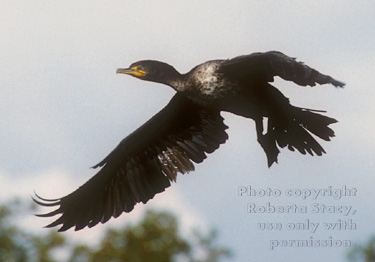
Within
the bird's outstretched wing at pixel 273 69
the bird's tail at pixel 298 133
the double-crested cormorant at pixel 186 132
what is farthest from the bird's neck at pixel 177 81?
the bird's tail at pixel 298 133

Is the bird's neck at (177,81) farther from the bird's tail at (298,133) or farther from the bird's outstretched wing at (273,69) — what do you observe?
the bird's tail at (298,133)

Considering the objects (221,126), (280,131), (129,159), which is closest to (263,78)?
(280,131)

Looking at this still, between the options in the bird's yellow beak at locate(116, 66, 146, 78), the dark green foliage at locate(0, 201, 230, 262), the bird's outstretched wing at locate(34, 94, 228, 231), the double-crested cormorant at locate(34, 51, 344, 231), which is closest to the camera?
the double-crested cormorant at locate(34, 51, 344, 231)

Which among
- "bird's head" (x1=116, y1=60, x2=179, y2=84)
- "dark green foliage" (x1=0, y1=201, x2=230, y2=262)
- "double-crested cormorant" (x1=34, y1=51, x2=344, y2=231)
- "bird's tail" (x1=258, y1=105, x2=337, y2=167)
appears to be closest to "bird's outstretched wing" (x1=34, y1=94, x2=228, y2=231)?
"double-crested cormorant" (x1=34, y1=51, x2=344, y2=231)

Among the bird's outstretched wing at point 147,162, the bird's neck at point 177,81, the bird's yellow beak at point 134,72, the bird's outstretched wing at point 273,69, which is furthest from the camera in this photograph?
the bird's outstretched wing at point 147,162

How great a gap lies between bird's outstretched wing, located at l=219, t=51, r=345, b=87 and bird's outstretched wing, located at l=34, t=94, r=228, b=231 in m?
1.12

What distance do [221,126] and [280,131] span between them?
3.01ft

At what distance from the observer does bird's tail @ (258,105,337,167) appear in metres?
8.30

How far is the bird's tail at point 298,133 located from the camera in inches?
327

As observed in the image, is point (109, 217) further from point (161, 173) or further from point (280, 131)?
point (280, 131)

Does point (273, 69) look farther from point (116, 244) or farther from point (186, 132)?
point (116, 244)

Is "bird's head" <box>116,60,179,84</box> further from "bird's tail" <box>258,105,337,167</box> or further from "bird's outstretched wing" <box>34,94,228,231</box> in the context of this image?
"bird's tail" <box>258,105,337,167</box>

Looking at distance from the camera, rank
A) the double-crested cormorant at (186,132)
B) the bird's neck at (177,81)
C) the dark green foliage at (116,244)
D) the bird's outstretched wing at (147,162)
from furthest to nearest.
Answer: the dark green foliage at (116,244) → the bird's outstretched wing at (147,162) → the bird's neck at (177,81) → the double-crested cormorant at (186,132)

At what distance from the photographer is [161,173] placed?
9.05 metres
